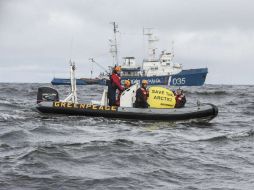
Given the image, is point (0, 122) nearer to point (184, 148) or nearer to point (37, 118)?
point (37, 118)

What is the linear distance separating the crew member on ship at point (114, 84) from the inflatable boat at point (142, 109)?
1.16 feet

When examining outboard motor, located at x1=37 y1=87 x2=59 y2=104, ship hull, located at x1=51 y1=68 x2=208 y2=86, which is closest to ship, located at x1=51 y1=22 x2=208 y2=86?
ship hull, located at x1=51 y1=68 x2=208 y2=86

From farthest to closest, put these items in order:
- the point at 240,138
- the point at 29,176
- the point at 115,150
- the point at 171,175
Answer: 1. the point at 240,138
2. the point at 115,150
3. the point at 171,175
4. the point at 29,176

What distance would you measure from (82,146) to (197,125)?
304 inches

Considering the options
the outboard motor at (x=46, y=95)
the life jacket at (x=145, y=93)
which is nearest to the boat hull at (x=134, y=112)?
the life jacket at (x=145, y=93)

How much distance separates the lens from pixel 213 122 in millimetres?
21359

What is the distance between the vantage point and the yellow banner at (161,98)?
1989 centimetres

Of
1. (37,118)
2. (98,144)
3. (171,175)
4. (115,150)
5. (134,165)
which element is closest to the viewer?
(171,175)

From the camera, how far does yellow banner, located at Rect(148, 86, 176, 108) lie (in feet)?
65.3

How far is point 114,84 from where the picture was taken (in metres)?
20.3

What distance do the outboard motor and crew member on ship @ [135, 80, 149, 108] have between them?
4275 mm

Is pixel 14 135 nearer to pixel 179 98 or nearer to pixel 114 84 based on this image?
pixel 114 84

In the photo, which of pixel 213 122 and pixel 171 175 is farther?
pixel 213 122

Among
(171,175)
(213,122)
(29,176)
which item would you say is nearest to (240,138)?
(213,122)
